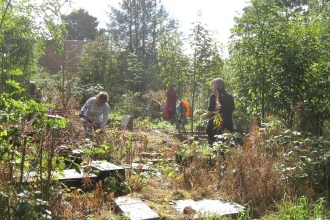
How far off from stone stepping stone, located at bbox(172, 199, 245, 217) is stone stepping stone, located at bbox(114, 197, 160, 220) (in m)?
0.39

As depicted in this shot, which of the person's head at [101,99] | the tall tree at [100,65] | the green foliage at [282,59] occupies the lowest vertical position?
the person's head at [101,99]

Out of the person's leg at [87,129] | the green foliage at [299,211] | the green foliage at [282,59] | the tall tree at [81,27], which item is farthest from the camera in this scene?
the tall tree at [81,27]

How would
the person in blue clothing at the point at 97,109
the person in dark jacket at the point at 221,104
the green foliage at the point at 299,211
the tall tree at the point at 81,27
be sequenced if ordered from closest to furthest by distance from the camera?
the green foliage at the point at 299,211
the person in dark jacket at the point at 221,104
the person in blue clothing at the point at 97,109
the tall tree at the point at 81,27

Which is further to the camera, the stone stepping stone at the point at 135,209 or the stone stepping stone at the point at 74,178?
the stone stepping stone at the point at 74,178

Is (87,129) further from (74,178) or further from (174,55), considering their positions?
(174,55)

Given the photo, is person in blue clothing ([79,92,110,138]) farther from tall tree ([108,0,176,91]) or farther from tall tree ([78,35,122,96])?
tall tree ([108,0,176,91])

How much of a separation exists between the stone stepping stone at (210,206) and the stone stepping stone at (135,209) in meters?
0.39

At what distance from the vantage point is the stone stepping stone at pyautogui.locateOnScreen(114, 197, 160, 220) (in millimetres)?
3485

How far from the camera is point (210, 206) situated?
404cm

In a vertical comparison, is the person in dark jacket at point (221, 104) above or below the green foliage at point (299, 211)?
above

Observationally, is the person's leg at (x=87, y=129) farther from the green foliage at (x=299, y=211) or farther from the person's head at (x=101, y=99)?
the green foliage at (x=299, y=211)

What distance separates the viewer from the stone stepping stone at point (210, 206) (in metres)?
3.81

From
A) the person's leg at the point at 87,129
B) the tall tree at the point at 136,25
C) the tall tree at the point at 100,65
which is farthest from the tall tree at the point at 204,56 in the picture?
the tall tree at the point at 136,25

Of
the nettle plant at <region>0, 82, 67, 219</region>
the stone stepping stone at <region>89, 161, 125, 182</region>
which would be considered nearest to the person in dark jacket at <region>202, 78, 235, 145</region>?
the stone stepping stone at <region>89, 161, 125, 182</region>
